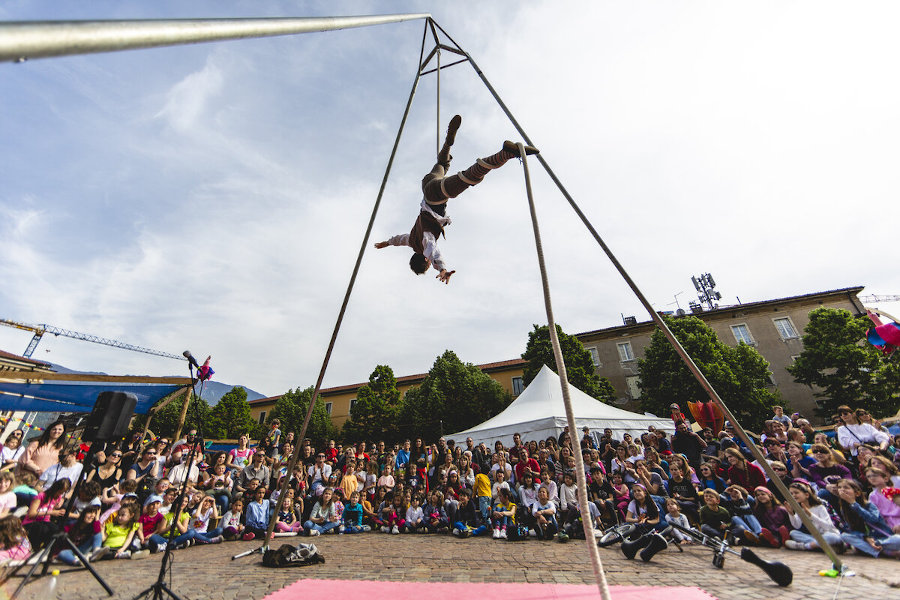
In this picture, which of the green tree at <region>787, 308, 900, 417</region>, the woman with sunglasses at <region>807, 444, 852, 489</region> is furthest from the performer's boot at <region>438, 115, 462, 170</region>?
the green tree at <region>787, 308, 900, 417</region>

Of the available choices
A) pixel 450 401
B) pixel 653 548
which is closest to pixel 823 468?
pixel 653 548

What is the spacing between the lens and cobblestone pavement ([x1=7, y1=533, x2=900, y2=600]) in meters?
3.38

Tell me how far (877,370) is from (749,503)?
2391cm

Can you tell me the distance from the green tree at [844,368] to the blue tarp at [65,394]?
3100 centimetres

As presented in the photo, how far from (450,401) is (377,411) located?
5826 mm

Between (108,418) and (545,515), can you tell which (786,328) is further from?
(108,418)

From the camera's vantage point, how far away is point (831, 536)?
178 inches

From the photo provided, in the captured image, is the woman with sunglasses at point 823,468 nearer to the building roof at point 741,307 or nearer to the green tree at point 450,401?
the green tree at point 450,401

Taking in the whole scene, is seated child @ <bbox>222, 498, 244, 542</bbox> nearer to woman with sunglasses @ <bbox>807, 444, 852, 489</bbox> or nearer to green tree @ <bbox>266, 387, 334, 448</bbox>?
woman with sunglasses @ <bbox>807, 444, 852, 489</bbox>

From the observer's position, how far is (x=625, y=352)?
96.1ft

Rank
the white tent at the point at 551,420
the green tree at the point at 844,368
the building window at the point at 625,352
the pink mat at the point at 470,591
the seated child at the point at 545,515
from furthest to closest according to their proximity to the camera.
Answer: the building window at the point at 625,352 < the green tree at the point at 844,368 < the white tent at the point at 551,420 < the seated child at the point at 545,515 < the pink mat at the point at 470,591

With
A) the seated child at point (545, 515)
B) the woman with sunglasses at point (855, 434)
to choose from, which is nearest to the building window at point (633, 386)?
the woman with sunglasses at point (855, 434)

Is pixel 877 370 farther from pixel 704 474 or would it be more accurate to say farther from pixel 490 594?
pixel 490 594

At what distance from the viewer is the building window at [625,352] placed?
28969 mm
